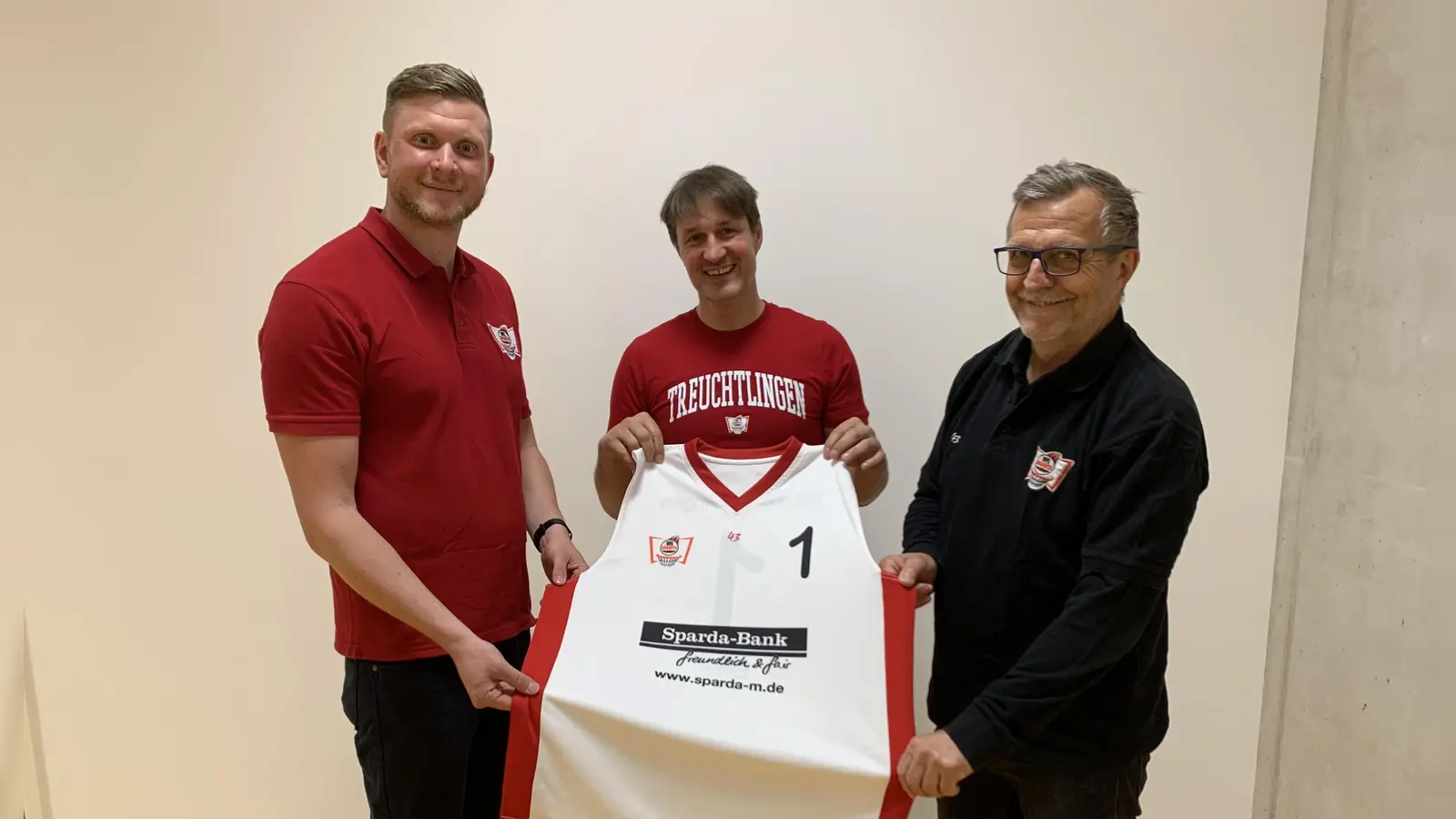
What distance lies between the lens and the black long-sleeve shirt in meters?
1.21

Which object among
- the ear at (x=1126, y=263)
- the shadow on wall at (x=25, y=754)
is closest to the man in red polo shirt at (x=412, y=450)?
the ear at (x=1126, y=263)

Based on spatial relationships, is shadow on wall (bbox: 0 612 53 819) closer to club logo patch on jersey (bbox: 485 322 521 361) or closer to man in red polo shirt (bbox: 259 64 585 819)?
man in red polo shirt (bbox: 259 64 585 819)

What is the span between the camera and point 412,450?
1.43 metres

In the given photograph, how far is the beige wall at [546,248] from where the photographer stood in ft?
6.89

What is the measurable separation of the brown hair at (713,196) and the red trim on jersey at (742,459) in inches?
21.4

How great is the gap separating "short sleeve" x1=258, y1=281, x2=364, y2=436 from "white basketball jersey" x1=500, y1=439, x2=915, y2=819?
52cm

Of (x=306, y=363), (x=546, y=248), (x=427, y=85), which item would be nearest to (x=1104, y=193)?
(x=427, y=85)

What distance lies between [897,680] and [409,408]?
3.18 feet

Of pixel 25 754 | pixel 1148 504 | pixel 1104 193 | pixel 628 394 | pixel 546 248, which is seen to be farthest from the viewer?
pixel 25 754

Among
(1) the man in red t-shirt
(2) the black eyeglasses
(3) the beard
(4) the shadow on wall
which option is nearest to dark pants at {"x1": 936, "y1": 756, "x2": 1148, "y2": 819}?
(1) the man in red t-shirt

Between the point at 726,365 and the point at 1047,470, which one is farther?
the point at 726,365

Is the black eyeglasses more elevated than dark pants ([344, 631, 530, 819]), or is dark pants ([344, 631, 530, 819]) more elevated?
the black eyeglasses

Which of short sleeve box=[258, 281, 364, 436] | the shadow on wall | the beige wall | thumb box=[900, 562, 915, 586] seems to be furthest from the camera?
the shadow on wall

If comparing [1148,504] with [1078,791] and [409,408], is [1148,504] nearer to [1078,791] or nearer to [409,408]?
[1078,791]
